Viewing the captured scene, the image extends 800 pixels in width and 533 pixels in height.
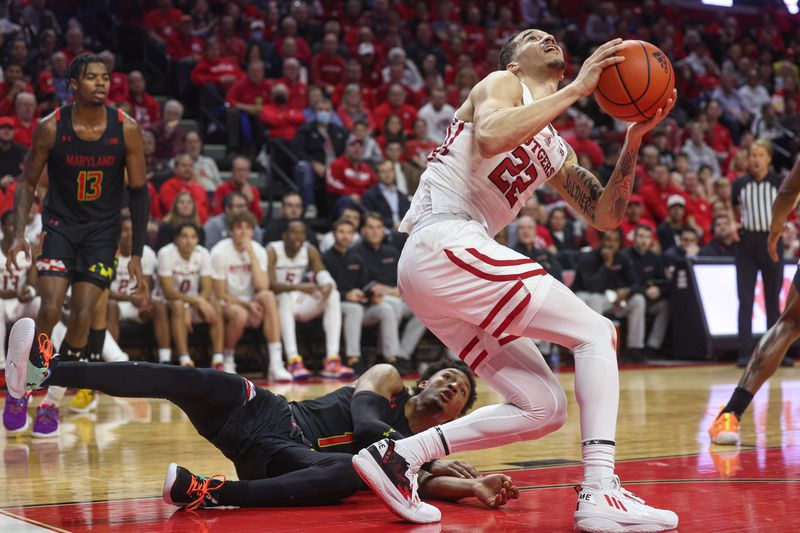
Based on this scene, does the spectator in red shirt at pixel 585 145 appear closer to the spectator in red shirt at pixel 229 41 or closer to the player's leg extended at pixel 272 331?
the spectator in red shirt at pixel 229 41

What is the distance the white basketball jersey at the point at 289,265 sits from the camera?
9961mm

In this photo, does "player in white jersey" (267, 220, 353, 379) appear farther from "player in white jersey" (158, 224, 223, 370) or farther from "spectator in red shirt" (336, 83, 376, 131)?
"spectator in red shirt" (336, 83, 376, 131)

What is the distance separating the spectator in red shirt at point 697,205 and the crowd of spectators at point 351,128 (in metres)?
0.03

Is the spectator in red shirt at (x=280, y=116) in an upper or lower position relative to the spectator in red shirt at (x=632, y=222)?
upper

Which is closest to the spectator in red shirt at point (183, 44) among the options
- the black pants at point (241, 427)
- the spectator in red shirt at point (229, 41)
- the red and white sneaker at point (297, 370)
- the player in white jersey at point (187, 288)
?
the spectator in red shirt at point (229, 41)

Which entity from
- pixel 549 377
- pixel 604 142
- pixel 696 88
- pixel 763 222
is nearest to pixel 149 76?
pixel 604 142

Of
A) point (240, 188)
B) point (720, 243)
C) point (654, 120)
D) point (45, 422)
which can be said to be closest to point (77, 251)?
point (45, 422)

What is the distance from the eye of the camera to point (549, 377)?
3.65 metres

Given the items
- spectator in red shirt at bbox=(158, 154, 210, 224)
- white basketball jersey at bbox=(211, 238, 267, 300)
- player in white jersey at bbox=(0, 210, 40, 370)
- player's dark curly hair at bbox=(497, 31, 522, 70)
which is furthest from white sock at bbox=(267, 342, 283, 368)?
player's dark curly hair at bbox=(497, 31, 522, 70)

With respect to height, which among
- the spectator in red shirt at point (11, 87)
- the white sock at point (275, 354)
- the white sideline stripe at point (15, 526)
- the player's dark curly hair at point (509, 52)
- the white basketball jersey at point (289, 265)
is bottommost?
the white sock at point (275, 354)

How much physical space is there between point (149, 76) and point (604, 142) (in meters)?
6.27

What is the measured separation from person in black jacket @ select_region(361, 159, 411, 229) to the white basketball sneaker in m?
7.90

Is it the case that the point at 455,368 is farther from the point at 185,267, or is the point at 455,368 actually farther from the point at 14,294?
the point at 185,267

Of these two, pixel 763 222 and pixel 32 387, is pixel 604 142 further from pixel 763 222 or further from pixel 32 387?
pixel 32 387
